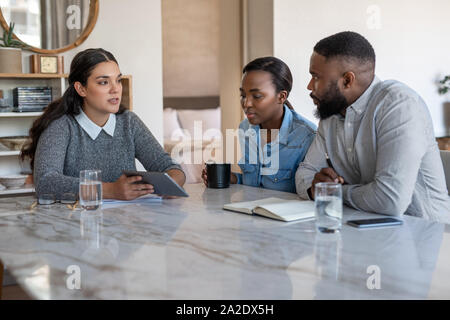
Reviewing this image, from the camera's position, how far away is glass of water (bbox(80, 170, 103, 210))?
5.14 ft

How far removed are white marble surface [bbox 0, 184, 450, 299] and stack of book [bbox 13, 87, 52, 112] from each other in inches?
79.4

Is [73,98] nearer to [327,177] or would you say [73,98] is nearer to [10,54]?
[327,177]

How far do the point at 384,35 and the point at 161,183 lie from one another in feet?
12.2

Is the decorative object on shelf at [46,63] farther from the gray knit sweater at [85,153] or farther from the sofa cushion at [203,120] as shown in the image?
the sofa cushion at [203,120]

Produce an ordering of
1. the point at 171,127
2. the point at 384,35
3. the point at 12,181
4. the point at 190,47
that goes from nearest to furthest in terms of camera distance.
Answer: the point at 12,181 → the point at 384,35 → the point at 171,127 → the point at 190,47

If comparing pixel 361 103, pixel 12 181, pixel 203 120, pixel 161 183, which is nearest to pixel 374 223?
pixel 361 103

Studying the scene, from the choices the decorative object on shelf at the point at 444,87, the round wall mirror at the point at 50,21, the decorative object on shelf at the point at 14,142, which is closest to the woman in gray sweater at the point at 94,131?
the decorative object on shelf at the point at 14,142

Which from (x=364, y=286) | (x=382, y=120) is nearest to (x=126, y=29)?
(x=382, y=120)

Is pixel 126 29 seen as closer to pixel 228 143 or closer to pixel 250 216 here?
pixel 228 143

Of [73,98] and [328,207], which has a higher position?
[73,98]

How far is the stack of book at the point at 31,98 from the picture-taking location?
3.37 m

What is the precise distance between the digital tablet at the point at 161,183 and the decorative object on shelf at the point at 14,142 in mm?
1866

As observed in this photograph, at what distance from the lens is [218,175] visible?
1.99 metres

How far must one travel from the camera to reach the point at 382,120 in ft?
5.33
